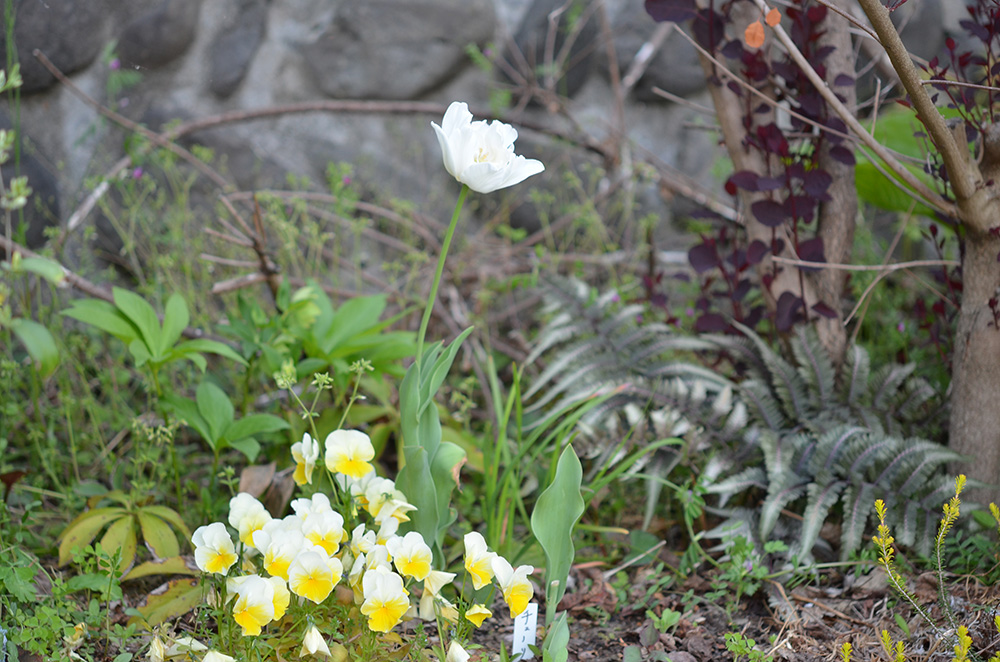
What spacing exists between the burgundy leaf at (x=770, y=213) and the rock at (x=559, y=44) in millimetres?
1225

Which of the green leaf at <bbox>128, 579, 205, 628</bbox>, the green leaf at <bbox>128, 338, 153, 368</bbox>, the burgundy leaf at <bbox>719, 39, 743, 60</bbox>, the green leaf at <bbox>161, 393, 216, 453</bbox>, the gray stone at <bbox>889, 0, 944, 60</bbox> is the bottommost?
the green leaf at <bbox>128, 579, 205, 628</bbox>

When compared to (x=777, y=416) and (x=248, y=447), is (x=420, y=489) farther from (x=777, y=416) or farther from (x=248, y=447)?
(x=777, y=416)

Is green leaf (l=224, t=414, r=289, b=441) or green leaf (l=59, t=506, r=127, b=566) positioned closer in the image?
green leaf (l=59, t=506, r=127, b=566)

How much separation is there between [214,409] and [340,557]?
19.9 inches

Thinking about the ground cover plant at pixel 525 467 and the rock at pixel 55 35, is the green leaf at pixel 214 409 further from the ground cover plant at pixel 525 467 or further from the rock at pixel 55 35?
the rock at pixel 55 35

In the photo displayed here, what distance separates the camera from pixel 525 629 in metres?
1.31

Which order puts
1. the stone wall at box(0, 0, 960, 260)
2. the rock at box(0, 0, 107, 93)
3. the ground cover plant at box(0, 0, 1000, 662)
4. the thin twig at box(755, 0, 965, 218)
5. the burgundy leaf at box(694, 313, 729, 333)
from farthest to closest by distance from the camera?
the stone wall at box(0, 0, 960, 260) < the rock at box(0, 0, 107, 93) < the burgundy leaf at box(694, 313, 729, 333) < the thin twig at box(755, 0, 965, 218) < the ground cover plant at box(0, 0, 1000, 662)

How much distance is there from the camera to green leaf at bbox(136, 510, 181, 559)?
1519mm

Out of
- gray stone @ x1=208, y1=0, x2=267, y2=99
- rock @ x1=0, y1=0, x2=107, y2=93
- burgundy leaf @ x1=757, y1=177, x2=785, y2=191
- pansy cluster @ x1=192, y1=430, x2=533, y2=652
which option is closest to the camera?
pansy cluster @ x1=192, y1=430, x2=533, y2=652

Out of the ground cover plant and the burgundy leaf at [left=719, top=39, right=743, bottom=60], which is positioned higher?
the burgundy leaf at [left=719, top=39, right=743, bottom=60]

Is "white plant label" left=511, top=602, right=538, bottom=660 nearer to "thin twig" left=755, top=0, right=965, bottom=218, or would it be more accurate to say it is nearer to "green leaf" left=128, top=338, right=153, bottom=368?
"green leaf" left=128, top=338, right=153, bottom=368

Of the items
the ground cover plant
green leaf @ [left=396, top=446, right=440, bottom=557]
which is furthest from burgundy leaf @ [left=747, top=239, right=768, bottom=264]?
green leaf @ [left=396, top=446, right=440, bottom=557]

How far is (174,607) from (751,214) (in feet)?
5.26

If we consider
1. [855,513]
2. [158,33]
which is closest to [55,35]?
[158,33]
